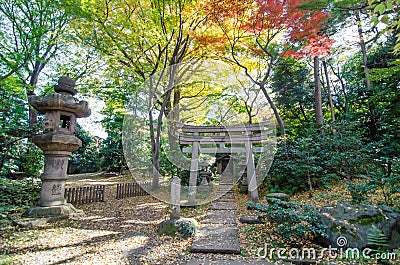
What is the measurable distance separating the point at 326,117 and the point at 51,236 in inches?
541

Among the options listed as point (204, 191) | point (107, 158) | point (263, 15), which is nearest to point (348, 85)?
point (263, 15)

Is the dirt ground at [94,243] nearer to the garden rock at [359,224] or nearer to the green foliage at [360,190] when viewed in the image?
the garden rock at [359,224]

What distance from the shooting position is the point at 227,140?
7355 mm

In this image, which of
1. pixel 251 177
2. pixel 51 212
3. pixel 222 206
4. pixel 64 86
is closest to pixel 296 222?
pixel 222 206

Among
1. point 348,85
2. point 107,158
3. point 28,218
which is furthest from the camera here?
point 107,158

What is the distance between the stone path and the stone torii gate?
1125 mm

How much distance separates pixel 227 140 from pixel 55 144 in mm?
5118

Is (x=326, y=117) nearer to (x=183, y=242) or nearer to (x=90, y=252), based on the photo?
(x=183, y=242)

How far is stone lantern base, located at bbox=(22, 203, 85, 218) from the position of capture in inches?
168

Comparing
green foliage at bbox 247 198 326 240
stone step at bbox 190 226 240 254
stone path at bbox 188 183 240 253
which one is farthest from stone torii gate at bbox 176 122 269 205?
green foliage at bbox 247 198 326 240

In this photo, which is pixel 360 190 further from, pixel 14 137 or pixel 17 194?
pixel 17 194

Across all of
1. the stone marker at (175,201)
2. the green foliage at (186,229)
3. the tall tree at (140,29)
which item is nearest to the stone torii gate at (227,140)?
the tall tree at (140,29)

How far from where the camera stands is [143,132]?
27.5ft

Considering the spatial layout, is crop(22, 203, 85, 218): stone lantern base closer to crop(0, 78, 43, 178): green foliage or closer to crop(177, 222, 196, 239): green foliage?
crop(0, 78, 43, 178): green foliage
